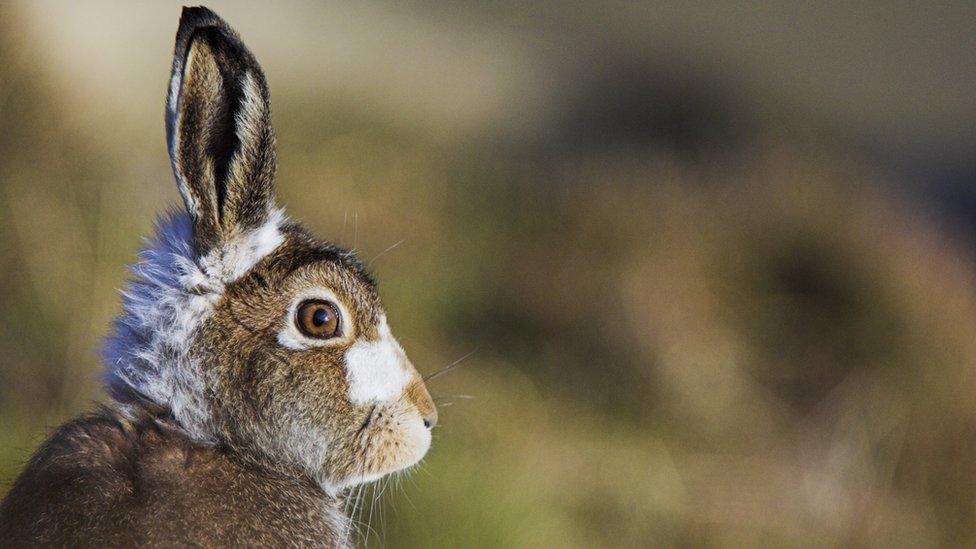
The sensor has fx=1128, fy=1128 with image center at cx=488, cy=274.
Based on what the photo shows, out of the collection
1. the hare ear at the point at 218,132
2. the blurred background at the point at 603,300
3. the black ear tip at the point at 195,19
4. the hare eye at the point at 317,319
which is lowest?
the blurred background at the point at 603,300

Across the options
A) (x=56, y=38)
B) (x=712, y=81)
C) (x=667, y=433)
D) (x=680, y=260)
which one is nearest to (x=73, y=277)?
(x=56, y=38)

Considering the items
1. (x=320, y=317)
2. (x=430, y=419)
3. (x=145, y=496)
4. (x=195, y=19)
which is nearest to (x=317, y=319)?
(x=320, y=317)

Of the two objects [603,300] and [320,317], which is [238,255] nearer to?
[320,317]

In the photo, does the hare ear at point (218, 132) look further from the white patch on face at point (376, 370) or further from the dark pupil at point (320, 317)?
the white patch on face at point (376, 370)

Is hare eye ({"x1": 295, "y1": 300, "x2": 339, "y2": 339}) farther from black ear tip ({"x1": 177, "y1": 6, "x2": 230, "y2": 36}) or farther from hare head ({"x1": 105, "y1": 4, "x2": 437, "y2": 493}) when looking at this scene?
black ear tip ({"x1": 177, "y1": 6, "x2": 230, "y2": 36})

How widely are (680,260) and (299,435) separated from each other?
16.8ft

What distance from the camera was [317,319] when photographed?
246cm

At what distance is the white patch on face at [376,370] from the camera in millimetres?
2514

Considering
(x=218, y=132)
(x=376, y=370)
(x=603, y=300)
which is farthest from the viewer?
(x=603, y=300)

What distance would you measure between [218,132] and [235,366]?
499mm

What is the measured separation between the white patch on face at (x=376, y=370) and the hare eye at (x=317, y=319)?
7 cm

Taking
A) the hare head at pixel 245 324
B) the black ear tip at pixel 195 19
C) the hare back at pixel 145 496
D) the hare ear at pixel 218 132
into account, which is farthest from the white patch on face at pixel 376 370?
the black ear tip at pixel 195 19

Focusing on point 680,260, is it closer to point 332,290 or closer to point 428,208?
point 428,208

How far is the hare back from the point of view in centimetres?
202
